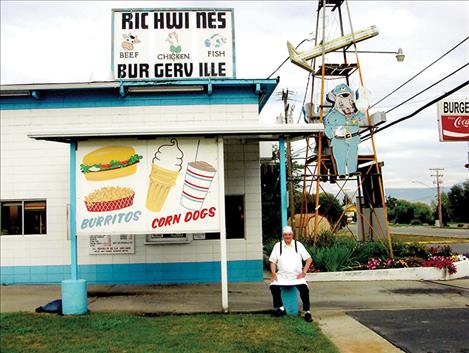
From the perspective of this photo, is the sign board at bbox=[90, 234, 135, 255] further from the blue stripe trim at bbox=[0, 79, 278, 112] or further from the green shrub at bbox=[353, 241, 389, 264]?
the green shrub at bbox=[353, 241, 389, 264]

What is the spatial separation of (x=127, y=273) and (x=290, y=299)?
5.86 metres

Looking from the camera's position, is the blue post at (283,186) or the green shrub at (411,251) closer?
the blue post at (283,186)

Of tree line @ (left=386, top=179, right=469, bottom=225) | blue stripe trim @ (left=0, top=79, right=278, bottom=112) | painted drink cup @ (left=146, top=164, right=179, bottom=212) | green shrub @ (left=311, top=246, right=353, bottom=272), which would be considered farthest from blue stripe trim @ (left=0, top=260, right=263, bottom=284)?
tree line @ (left=386, top=179, right=469, bottom=225)

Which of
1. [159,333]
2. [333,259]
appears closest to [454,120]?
[333,259]

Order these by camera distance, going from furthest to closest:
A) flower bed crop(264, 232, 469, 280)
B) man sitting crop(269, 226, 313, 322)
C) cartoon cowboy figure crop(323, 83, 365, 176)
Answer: cartoon cowboy figure crop(323, 83, 365, 176) < flower bed crop(264, 232, 469, 280) < man sitting crop(269, 226, 313, 322)

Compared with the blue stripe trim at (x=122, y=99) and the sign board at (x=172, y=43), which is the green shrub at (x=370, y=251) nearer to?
the blue stripe trim at (x=122, y=99)

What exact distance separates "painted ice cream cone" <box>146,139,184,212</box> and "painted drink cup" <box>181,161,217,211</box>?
24cm

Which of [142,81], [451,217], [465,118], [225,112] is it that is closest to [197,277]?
[225,112]

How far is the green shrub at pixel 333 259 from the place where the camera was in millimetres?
14109

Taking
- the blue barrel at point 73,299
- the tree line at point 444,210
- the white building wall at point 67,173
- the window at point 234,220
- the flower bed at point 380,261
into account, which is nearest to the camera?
the blue barrel at point 73,299

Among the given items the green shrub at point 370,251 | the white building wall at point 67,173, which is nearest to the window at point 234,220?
the white building wall at point 67,173

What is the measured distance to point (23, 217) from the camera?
14219 mm

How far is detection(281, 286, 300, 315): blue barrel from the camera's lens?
9.51 metres

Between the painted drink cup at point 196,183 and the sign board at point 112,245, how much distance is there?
14.9 ft
